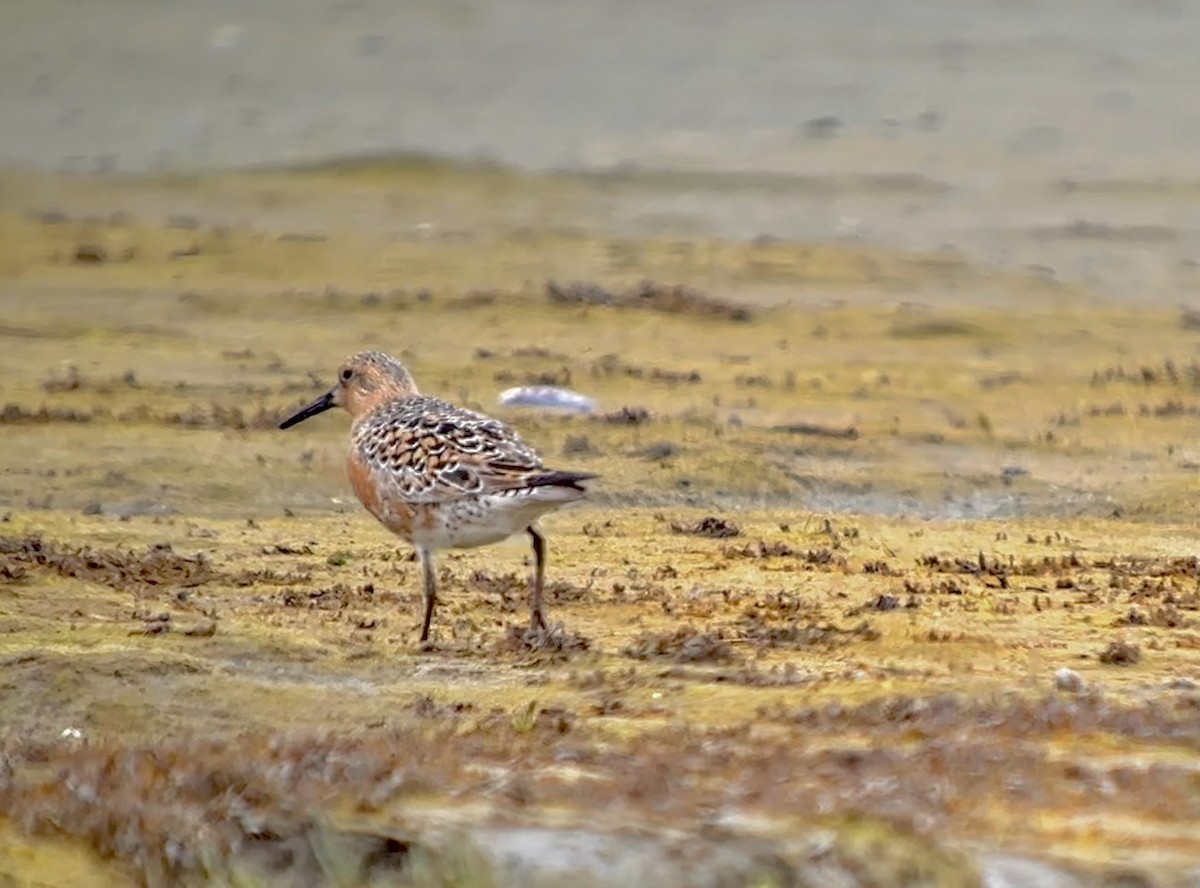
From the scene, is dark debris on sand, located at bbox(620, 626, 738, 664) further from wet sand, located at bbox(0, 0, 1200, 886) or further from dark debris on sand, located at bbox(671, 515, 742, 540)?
dark debris on sand, located at bbox(671, 515, 742, 540)

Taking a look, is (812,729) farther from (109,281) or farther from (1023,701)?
(109,281)

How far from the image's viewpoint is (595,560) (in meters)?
11.3

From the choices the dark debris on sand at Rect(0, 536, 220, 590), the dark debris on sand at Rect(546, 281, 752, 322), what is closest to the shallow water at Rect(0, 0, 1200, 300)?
the dark debris on sand at Rect(546, 281, 752, 322)

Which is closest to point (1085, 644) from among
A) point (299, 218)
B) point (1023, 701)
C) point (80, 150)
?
point (1023, 701)

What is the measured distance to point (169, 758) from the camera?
7035 mm

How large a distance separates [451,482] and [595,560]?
6.77ft

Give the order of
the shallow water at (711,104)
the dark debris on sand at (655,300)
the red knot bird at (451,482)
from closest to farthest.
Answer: the red knot bird at (451,482), the dark debris on sand at (655,300), the shallow water at (711,104)

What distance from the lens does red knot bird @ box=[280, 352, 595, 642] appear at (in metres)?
9.23

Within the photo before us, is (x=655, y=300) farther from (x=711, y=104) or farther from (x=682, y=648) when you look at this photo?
(x=682, y=648)

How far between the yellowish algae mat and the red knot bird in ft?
1.29

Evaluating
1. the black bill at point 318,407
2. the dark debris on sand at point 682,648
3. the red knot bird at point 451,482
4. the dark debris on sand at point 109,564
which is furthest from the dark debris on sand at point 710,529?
the dark debris on sand at point 682,648

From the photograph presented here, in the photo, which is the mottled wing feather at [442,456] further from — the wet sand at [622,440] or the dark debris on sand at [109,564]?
the dark debris on sand at [109,564]

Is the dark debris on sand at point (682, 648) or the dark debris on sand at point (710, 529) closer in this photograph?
the dark debris on sand at point (682, 648)

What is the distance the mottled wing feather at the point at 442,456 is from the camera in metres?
9.31
